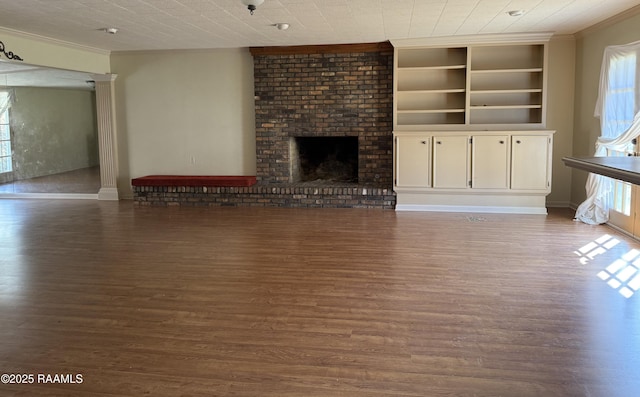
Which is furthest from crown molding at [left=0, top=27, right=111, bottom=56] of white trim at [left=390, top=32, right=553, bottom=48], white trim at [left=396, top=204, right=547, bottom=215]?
white trim at [left=396, top=204, right=547, bottom=215]

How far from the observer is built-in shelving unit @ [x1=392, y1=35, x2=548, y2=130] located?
282 inches

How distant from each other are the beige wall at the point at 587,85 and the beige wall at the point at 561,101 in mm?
95

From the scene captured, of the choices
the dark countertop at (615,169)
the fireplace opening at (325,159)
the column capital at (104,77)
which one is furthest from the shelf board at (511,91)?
the column capital at (104,77)

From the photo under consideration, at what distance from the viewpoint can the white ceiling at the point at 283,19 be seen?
201 inches

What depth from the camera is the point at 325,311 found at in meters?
3.41

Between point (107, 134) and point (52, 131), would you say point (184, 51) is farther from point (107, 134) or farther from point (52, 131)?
point (52, 131)

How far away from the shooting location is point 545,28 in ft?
21.4

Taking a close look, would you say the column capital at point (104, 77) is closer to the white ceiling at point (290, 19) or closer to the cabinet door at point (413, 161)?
the white ceiling at point (290, 19)

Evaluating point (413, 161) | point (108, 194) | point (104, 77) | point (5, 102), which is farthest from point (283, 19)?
point (5, 102)

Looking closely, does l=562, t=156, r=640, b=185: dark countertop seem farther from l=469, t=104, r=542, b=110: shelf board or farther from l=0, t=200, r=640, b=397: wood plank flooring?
l=469, t=104, r=542, b=110: shelf board

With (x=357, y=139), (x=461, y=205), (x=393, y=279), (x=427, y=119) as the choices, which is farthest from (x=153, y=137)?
(x=393, y=279)

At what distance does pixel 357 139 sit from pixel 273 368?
584cm

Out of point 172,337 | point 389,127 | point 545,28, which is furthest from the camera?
point 389,127

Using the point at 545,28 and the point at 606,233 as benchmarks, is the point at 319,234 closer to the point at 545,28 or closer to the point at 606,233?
the point at 606,233
